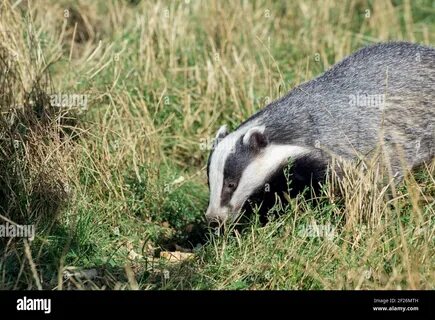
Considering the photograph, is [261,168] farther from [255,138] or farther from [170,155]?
[170,155]

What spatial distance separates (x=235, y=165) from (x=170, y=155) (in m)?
1.69

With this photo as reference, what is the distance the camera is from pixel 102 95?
705 centimetres

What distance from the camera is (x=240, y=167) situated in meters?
6.15

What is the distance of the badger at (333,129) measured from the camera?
6160mm

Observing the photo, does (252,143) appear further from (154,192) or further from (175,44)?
(175,44)

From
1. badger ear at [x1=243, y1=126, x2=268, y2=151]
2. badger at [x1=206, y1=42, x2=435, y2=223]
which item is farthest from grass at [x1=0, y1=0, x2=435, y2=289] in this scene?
badger ear at [x1=243, y1=126, x2=268, y2=151]

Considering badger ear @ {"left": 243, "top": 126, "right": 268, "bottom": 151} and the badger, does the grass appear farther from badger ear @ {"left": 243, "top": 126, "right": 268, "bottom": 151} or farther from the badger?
badger ear @ {"left": 243, "top": 126, "right": 268, "bottom": 151}

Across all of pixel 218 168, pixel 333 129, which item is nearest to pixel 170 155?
pixel 218 168

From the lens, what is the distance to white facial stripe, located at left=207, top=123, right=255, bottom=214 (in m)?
6.10

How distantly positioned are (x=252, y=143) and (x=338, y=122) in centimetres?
69

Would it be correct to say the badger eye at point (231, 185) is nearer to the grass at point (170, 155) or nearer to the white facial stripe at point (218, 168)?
the white facial stripe at point (218, 168)

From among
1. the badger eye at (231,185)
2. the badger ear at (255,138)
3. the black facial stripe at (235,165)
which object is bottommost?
the badger eye at (231,185)

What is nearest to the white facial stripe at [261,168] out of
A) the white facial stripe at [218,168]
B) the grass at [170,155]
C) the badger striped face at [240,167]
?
the badger striped face at [240,167]

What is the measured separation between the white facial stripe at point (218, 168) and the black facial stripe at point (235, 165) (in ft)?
0.08
